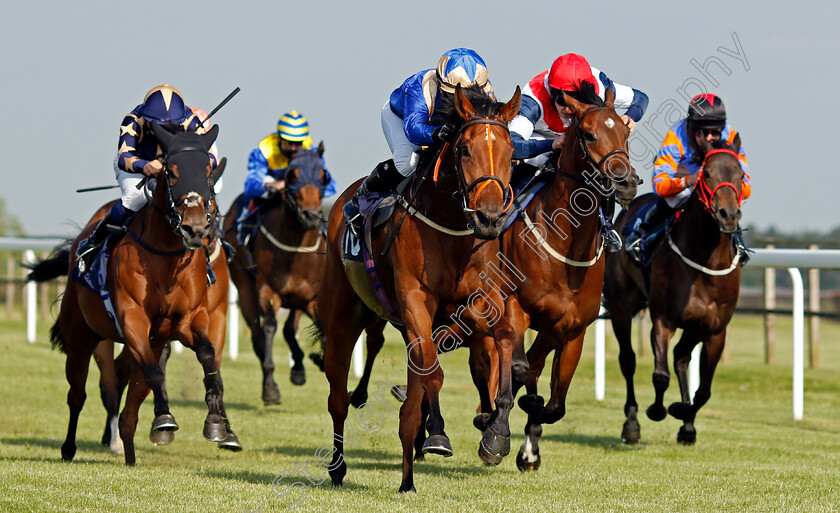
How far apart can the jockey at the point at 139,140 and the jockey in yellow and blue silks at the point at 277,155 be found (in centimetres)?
396

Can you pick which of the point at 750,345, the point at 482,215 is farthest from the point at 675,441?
the point at 750,345

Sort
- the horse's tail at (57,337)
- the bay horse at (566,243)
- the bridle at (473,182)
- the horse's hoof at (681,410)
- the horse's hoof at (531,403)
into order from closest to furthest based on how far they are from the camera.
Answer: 1. the bridle at (473,182)
2. the bay horse at (566,243)
3. the horse's hoof at (531,403)
4. the horse's tail at (57,337)
5. the horse's hoof at (681,410)

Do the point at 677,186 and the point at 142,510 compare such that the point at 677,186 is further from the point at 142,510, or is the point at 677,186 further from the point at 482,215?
the point at 142,510

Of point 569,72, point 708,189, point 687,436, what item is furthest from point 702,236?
point 569,72

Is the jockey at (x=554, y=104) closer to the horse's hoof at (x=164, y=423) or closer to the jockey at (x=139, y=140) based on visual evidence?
the jockey at (x=139, y=140)

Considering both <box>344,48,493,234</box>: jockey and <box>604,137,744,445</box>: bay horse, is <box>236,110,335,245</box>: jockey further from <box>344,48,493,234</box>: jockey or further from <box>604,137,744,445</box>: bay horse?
<box>344,48,493,234</box>: jockey

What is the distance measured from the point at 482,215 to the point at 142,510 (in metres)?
1.99

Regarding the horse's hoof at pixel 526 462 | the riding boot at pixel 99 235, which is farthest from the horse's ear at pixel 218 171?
the horse's hoof at pixel 526 462

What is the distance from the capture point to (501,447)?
16.9 feet

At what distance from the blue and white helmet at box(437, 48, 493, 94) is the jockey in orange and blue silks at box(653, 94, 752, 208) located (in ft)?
8.20

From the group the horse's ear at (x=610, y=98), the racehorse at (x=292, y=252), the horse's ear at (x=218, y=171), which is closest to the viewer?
the horse's ear at (x=610, y=98)

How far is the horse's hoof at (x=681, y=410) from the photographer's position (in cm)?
783

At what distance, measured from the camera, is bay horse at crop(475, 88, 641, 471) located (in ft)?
19.0

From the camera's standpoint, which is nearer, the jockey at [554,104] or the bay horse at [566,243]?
the bay horse at [566,243]
